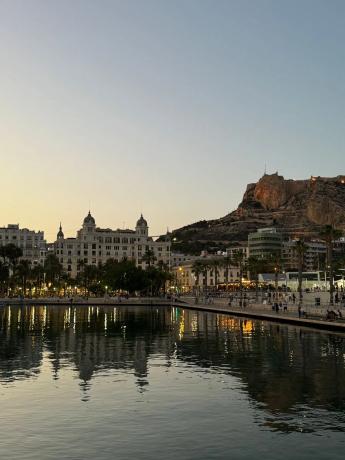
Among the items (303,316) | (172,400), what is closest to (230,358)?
(172,400)

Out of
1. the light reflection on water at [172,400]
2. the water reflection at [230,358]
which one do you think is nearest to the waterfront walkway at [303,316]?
the water reflection at [230,358]

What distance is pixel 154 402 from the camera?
31109 mm

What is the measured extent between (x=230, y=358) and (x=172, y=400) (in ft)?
56.5

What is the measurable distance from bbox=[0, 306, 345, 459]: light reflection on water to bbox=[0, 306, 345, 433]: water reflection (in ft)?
0.30

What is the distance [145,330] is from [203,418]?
5224 cm

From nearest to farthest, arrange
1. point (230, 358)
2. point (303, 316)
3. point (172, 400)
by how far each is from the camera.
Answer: point (172, 400)
point (230, 358)
point (303, 316)

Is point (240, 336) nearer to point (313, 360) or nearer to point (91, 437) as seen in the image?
point (313, 360)

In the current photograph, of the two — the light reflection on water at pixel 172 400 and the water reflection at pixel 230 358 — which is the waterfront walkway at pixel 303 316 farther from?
the light reflection on water at pixel 172 400

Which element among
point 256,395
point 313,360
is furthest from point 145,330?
point 256,395

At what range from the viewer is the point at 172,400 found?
31.8 metres

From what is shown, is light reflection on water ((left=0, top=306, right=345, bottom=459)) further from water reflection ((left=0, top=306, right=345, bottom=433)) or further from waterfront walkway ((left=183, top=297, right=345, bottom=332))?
waterfront walkway ((left=183, top=297, right=345, bottom=332))

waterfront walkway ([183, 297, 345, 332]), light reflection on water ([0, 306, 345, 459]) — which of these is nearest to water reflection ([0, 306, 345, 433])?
light reflection on water ([0, 306, 345, 459])

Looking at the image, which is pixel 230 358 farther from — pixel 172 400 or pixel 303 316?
pixel 303 316

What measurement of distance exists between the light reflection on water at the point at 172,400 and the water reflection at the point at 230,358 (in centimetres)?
9
